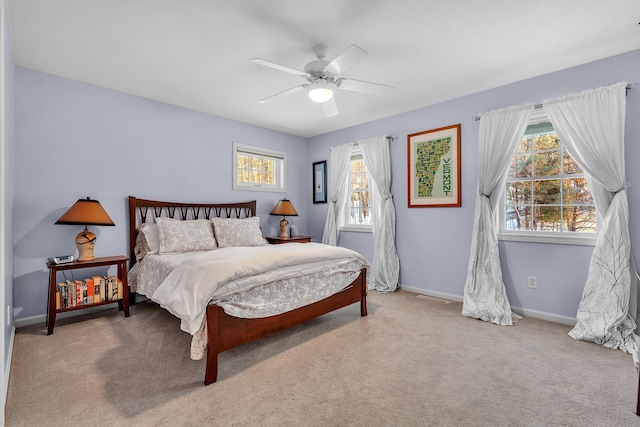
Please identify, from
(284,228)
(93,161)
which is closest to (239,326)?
(93,161)

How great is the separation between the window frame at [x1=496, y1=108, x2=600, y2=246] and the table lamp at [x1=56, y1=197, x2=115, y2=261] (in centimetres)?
423

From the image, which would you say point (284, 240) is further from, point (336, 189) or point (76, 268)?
point (76, 268)

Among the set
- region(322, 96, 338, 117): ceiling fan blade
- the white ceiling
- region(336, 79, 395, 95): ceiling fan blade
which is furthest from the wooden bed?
region(336, 79, 395, 95): ceiling fan blade

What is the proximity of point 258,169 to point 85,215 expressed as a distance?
262 cm

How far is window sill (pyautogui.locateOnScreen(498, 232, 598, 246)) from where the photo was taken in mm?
2997

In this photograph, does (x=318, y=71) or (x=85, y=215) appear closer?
(x=318, y=71)

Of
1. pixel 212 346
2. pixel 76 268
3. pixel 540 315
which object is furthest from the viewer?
pixel 540 315

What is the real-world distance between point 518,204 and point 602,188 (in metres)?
0.76

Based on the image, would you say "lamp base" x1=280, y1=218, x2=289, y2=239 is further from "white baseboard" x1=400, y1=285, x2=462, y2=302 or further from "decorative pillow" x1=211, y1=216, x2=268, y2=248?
"white baseboard" x1=400, y1=285, x2=462, y2=302

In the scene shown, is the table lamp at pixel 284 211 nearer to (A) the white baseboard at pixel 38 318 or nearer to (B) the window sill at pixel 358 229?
(B) the window sill at pixel 358 229

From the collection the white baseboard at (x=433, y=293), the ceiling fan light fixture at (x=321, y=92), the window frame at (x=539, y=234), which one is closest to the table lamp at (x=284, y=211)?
the white baseboard at (x=433, y=293)

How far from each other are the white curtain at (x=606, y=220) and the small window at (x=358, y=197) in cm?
270

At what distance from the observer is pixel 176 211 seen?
13.8ft

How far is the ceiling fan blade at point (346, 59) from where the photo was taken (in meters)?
2.26
